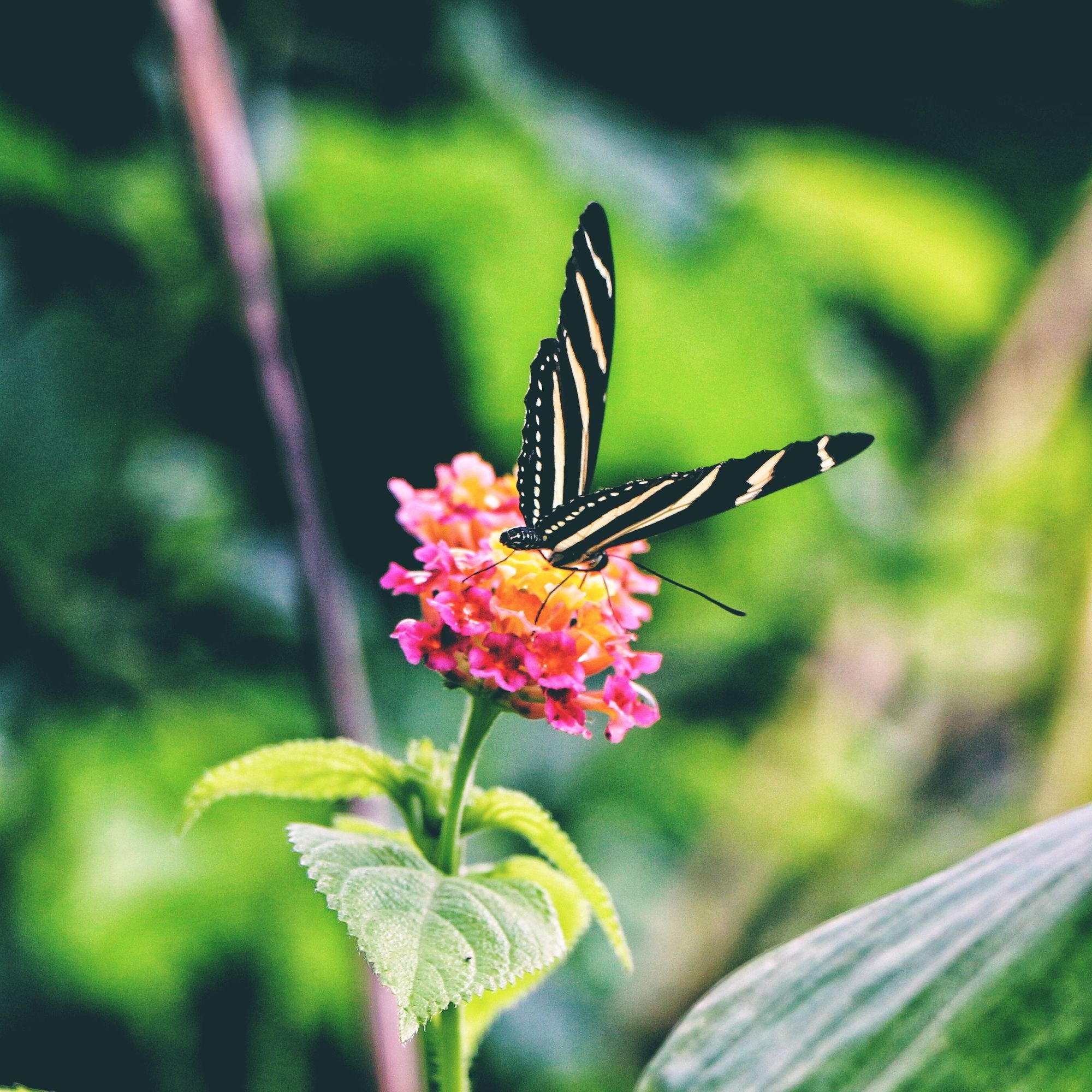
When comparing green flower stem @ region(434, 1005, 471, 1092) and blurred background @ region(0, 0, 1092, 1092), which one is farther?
blurred background @ region(0, 0, 1092, 1092)

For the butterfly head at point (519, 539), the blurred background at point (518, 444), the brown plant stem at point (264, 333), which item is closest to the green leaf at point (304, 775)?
the butterfly head at point (519, 539)

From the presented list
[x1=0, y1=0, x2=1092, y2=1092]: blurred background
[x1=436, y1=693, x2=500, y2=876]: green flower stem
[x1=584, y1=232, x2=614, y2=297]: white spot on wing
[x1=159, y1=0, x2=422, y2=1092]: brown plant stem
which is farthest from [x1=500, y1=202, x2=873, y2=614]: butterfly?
[x1=0, y1=0, x2=1092, y2=1092]: blurred background

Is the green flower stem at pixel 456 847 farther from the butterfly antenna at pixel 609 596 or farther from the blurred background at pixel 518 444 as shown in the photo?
the blurred background at pixel 518 444

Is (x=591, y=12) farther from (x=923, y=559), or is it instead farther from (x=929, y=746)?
(x=929, y=746)

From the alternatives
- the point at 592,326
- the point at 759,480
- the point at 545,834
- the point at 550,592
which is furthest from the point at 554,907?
the point at 592,326

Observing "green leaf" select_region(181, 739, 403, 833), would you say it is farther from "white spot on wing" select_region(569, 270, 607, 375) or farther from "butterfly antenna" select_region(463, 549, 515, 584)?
"white spot on wing" select_region(569, 270, 607, 375)
